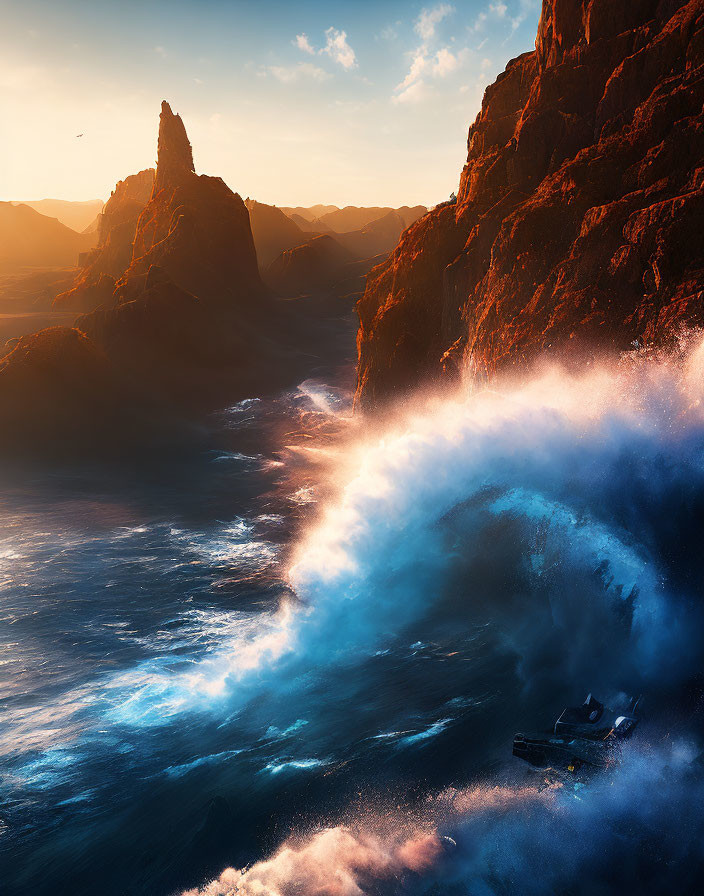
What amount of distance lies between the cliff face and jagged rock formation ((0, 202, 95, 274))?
18155 centimetres

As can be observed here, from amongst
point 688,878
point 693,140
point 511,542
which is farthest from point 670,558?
point 693,140

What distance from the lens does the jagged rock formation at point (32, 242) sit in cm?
18388

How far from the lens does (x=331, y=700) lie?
63.0ft

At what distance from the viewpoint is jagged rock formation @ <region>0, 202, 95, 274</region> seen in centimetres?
18388

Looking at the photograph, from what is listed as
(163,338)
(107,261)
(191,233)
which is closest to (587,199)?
(163,338)

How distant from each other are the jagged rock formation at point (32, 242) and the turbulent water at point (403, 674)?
18317 cm

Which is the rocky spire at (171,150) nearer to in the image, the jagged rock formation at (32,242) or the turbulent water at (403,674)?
the jagged rock formation at (32,242)

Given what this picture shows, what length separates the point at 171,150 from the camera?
110812mm

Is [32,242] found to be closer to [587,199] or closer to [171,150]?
[171,150]

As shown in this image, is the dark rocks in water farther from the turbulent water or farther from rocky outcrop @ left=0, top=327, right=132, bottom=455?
the turbulent water

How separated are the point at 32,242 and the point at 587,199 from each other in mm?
209820

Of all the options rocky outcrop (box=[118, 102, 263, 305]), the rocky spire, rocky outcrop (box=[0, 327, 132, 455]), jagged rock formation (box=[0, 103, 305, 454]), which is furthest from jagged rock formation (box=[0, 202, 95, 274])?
rocky outcrop (box=[0, 327, 132, 455])

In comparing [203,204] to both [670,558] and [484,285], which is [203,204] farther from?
[670,558]

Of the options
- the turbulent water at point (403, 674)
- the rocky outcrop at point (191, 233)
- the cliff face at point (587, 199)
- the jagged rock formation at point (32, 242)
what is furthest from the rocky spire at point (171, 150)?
the turbulent water at point (403, 674)
